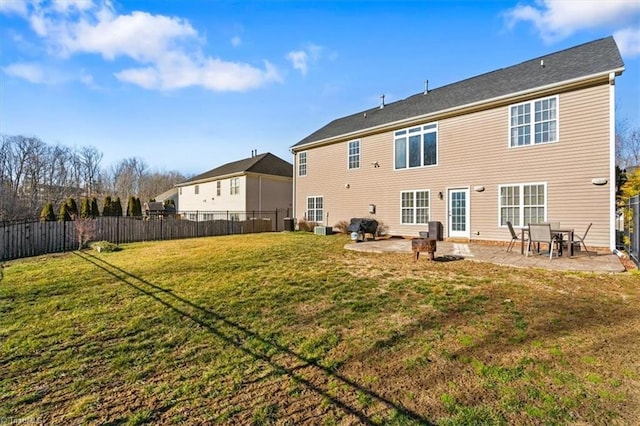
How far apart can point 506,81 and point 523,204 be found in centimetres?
470

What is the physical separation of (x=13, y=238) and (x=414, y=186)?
1533 centimetres

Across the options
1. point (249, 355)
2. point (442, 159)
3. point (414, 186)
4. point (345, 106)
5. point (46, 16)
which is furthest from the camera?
point (345, 106)

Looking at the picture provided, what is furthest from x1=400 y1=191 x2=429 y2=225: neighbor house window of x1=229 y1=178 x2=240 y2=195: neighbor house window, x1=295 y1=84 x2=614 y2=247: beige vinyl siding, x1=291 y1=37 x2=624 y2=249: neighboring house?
x1=229 y1=178 x2=240 y2=195: neighbor house window

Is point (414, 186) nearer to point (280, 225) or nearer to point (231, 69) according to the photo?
point (231, 69)

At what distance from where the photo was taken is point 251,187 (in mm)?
20812

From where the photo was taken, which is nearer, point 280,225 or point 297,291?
point 297,291

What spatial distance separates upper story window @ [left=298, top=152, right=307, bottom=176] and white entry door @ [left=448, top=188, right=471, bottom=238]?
344 inches

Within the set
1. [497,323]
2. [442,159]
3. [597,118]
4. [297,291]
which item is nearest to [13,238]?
[297,291]

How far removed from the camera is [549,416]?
2.17 m

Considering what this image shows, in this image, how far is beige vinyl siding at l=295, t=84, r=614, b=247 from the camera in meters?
8.51

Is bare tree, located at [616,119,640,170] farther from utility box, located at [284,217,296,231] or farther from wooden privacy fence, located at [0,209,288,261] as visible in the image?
wooden privacy fence, located at [0,209,288,261]

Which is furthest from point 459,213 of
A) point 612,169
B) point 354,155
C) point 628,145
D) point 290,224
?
point 628,145

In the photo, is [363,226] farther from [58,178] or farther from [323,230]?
[58,178]

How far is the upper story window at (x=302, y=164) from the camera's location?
17.7 metres
